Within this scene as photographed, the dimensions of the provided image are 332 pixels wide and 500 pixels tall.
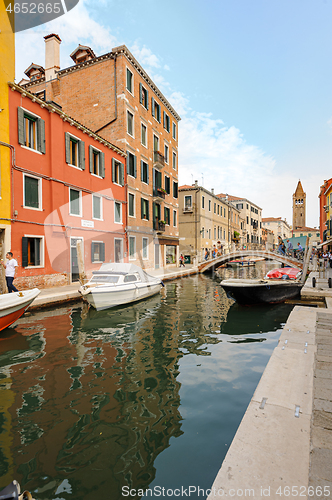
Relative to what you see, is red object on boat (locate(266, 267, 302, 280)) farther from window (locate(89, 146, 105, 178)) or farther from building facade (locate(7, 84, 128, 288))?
window (locate(89, 146, 105, 178))

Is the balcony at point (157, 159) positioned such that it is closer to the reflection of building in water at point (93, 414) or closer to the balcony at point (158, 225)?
the balcony at point (158, 225)

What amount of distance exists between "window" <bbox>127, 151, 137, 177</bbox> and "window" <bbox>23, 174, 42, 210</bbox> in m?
8.53

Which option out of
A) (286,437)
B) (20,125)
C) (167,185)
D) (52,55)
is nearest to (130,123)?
(52,55)

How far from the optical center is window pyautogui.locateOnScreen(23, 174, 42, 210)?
12.6 m

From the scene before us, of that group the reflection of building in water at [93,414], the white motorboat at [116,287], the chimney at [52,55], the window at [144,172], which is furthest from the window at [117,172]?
the reflection of building in water at [93,414]

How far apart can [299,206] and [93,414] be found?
10539 cm

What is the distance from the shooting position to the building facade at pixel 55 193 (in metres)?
12.2

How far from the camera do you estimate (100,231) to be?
17562 mm

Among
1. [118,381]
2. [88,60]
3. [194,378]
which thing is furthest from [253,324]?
[88,60]

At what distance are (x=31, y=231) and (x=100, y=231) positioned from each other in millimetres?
5325

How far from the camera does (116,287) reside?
35.1ft

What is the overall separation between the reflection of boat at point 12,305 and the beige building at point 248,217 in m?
50.4

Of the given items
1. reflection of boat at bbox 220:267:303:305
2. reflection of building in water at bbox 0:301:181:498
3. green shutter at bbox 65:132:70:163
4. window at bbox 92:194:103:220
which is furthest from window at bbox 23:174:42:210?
reflection of boat at bbox 220:267:303:305

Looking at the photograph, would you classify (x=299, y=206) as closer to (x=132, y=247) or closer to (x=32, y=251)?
(x=132, y=247)
